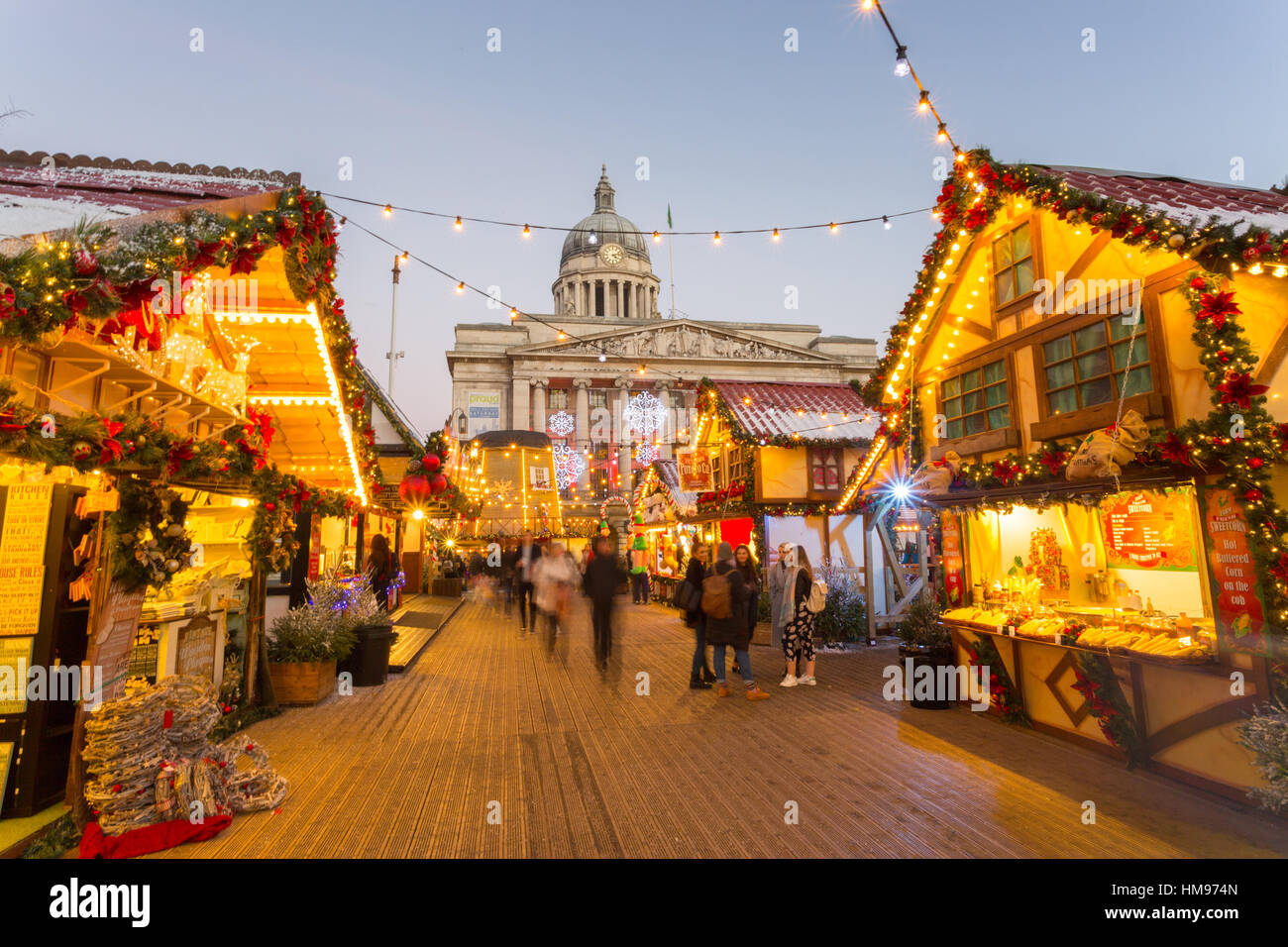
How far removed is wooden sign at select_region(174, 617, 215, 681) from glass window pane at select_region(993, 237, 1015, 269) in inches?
375

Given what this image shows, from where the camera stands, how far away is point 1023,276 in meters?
7.07

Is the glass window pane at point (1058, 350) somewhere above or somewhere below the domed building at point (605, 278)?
below

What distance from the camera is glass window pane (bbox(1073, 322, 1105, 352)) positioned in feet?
20.0

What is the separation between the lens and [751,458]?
14922 millimetres

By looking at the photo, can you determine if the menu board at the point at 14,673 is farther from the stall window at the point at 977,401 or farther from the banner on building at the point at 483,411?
the banner on building at the point at 483,411

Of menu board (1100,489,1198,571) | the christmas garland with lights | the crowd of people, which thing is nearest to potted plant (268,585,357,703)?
the crowd of people

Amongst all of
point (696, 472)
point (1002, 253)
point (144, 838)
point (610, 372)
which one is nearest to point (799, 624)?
point (1002, 253)

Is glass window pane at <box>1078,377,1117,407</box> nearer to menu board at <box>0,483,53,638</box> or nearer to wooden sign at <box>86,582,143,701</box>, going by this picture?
wooden sign at <box>86,582,143,701</box>

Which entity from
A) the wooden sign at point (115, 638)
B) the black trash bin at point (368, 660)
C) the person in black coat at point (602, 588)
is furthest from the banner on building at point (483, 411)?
the wooden sign at point (115, 638)

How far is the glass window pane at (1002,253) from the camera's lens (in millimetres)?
7305

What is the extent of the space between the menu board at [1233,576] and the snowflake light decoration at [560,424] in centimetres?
4910

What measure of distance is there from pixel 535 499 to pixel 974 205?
2384 centimetres
